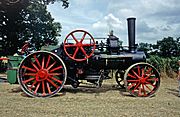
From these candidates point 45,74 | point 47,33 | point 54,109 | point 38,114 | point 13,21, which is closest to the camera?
point 38,114

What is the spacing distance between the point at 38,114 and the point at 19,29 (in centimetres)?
1598

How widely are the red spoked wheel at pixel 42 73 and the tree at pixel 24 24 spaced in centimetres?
1169

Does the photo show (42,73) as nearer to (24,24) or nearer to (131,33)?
(131,33)

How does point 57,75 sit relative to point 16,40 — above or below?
below

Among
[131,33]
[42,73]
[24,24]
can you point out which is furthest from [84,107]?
[24,24]

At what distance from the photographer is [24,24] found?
20.6 meters

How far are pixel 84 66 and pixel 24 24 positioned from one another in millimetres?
14099

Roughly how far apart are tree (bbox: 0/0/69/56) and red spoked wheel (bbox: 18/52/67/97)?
11.7 metres

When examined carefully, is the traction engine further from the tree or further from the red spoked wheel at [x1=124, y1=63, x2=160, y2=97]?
the tree

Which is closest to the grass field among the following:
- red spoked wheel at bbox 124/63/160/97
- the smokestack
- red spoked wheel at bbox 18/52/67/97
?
red spoked wheel at bbox 18/52/67/97

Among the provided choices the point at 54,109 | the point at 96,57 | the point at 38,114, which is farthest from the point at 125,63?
the point at 38,114

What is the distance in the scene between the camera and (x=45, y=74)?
726 cm

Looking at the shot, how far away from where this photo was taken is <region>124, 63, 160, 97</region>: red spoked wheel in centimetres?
749

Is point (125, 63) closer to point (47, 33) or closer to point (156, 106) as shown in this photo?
point (156, 106)
